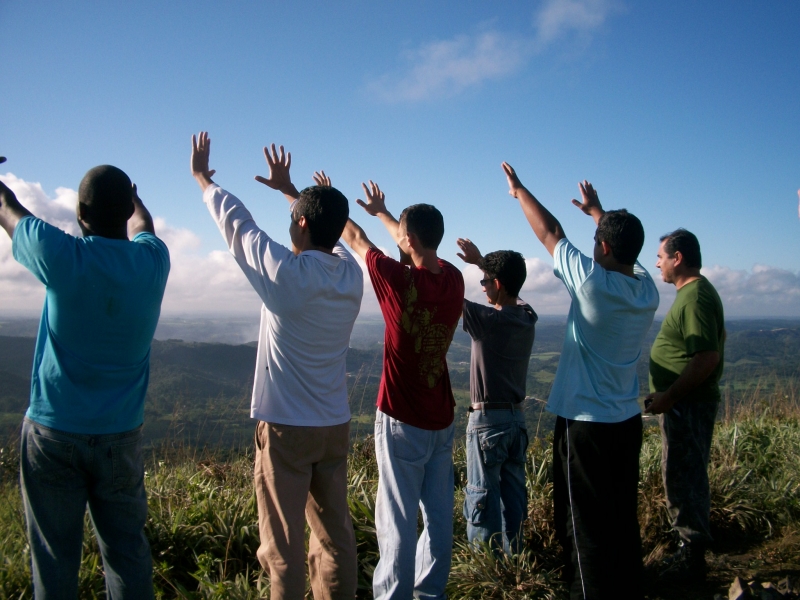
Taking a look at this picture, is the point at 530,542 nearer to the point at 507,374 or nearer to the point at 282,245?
the point at 507,374

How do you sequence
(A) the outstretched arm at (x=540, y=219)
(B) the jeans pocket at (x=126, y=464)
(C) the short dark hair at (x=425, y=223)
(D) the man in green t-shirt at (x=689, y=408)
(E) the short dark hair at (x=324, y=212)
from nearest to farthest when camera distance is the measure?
(B) the jeans pocket at (x=126, y=464)
(E) the short dark hair at (x=324, y=212)
(C) the short dark hair at (x=425, y=223)
(A) the outstretched arm at (x=540, y=219)
(D) the man in green t-shirt at (x=689, y=408)

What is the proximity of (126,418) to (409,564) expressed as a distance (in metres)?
1.58

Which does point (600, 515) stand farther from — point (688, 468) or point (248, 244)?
point (248, 244)

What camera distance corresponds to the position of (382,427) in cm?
311

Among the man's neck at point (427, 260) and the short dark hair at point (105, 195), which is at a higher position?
the short dark hair at point (105, 195)

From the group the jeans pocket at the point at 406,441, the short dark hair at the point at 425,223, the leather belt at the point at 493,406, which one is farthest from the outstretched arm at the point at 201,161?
the leather belt at the point at 493,406

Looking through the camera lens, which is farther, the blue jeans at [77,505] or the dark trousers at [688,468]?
the dark trousers at [688,468]

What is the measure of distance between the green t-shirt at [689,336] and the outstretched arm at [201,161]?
11.0 ft

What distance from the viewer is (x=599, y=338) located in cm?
332

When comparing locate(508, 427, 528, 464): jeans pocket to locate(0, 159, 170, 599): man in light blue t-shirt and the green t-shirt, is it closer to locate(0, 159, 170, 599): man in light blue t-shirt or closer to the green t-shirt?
the green t-shirt

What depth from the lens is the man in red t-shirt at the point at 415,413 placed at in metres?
3.03

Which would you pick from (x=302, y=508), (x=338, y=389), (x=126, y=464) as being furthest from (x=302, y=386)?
(x=126, y=464)

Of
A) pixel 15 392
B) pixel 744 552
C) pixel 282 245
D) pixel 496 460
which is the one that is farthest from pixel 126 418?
pixel 15 392

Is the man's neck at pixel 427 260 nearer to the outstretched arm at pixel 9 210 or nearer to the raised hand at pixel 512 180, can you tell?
the raised hand at pixel 512 180
